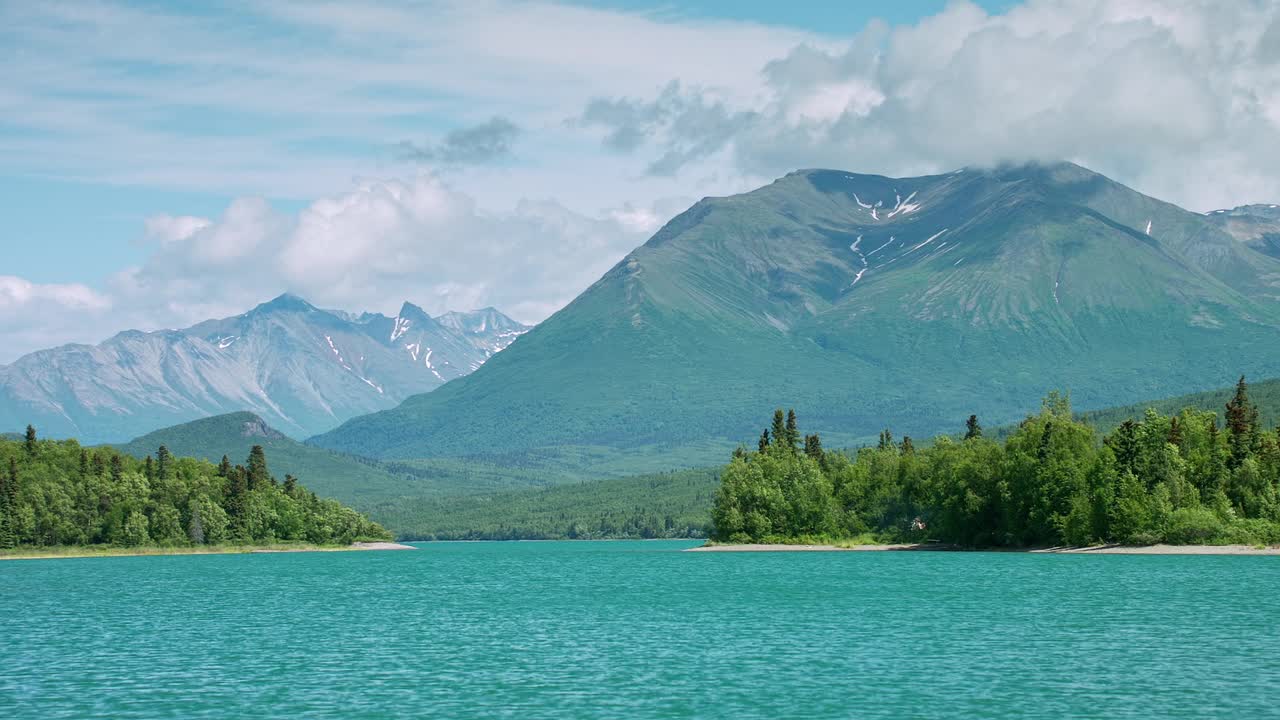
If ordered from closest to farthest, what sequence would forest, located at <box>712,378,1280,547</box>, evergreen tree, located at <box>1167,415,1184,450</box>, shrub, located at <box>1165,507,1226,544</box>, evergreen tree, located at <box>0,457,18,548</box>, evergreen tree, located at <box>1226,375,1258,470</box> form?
shrub, located at <box>1165,507,1226,544</box> → forest, located at <box>712,378,1280,547</box> → evergreen tree, located at <box>1226,375,1258,470</box> → evergreen tree, located at <box>1167,415,1184,450</box> → evergreen tree, located at <box>0,457,18,548</box>

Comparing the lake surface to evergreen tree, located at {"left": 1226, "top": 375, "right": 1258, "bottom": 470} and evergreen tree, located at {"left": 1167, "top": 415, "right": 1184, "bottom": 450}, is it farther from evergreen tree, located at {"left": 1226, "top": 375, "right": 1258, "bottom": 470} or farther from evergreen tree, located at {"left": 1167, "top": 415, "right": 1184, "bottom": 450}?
evergreen tree, located at {"left": 1167, "top": 415, "right": 1184, "bottom": 450}

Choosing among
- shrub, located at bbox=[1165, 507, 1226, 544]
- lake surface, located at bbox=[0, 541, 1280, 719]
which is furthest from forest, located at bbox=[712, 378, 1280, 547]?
lake surface, located at bbox=[0, 541, 1280, 719]

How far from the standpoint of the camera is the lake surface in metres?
59.7

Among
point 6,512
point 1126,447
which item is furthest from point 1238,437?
point 6,512

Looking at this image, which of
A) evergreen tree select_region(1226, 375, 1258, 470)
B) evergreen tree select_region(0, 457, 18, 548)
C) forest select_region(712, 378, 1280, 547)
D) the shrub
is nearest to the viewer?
the shrub

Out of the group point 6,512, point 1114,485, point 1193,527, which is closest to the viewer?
point 1193,527

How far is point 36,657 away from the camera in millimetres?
76188

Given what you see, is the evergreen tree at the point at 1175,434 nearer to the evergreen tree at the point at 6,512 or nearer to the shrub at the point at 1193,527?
the shrub at the point at 1193,527

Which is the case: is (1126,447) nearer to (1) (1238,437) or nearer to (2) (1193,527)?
(2) (1193,527)

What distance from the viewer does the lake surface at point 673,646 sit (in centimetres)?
5969

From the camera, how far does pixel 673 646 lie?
8025cm

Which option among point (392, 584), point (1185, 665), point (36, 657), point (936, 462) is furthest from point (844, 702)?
point (936, 462)

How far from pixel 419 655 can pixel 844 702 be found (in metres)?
26.4

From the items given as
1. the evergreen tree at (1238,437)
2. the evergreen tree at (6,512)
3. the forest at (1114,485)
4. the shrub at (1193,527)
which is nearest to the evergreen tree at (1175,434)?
the forest at (1114,485)
